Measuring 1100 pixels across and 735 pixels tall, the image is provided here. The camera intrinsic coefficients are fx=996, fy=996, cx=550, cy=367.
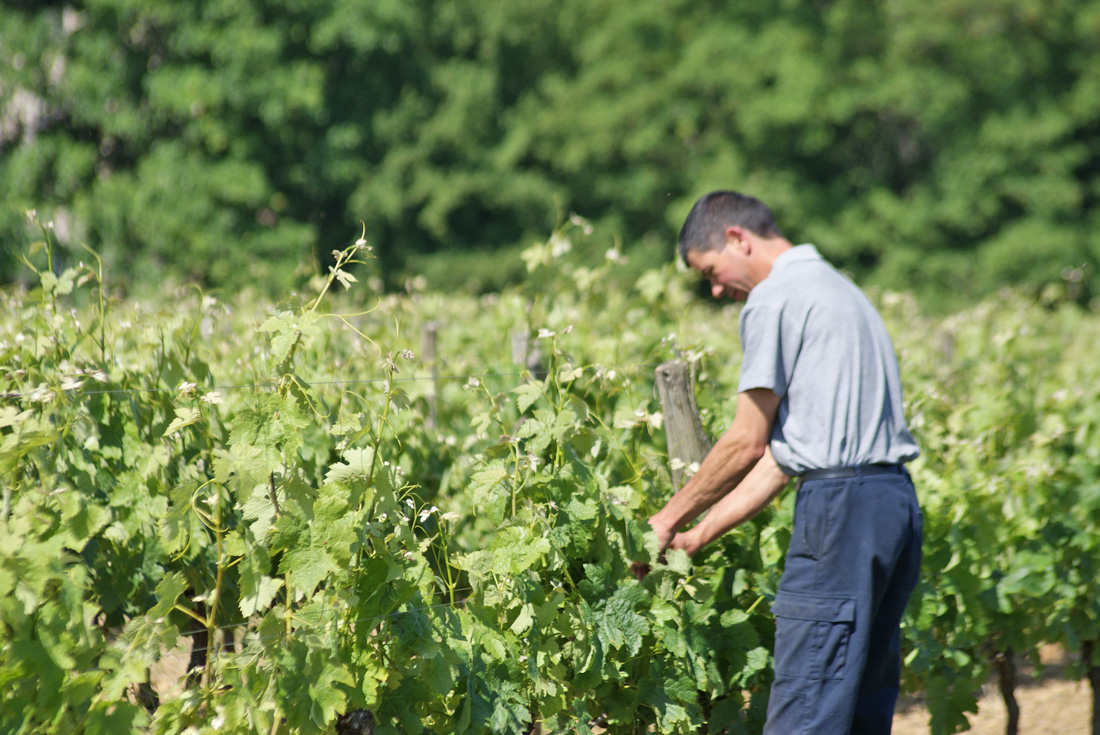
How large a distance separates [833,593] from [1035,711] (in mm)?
3053

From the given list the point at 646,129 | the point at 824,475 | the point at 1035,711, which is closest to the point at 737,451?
the point at 824,475

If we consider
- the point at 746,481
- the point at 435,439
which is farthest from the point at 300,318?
the point at 435,439

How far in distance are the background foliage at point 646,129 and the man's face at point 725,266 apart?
57.2 ft

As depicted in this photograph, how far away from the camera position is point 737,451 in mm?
2453

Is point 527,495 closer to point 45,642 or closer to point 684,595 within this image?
point 684,595

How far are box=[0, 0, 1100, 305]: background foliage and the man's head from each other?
1745 centimetres

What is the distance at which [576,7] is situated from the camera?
26.2m

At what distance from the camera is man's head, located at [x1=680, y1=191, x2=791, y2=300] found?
2.63m

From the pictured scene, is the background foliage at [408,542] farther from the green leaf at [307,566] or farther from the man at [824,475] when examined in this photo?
the man at [824,475]

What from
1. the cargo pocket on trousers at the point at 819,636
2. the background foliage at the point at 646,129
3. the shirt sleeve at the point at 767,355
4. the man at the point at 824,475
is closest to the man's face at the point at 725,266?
the man at the point at 824,475

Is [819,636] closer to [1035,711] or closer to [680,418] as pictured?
[680,418]

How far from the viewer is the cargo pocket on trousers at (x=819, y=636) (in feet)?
7.72

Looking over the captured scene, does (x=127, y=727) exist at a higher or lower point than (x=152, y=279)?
lower

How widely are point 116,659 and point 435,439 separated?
1858 mm
